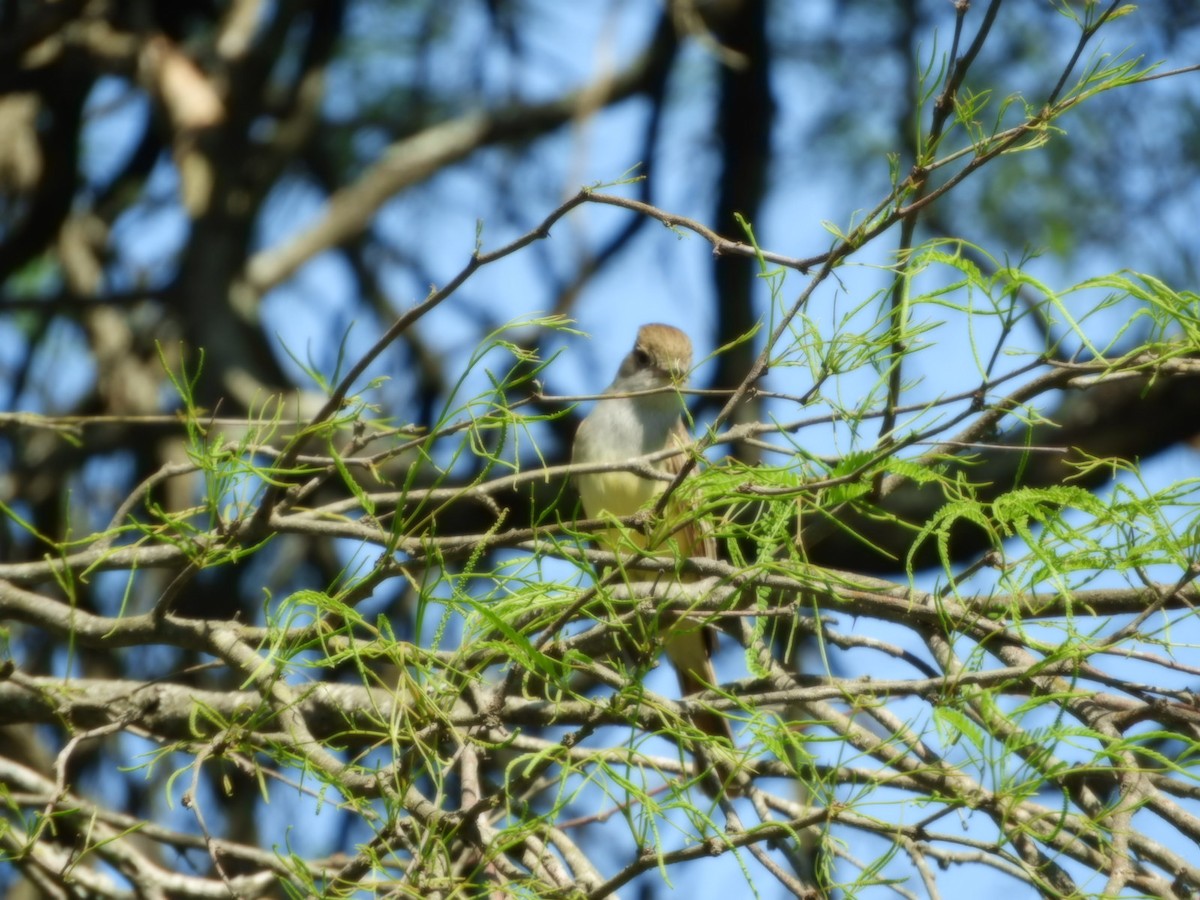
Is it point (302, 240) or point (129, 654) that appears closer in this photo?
point (129, 654)

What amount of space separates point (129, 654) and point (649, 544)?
557 cm

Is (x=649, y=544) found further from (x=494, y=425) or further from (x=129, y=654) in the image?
(x=129, y=654)

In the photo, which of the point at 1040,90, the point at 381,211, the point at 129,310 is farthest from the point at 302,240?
the point at 1040,90

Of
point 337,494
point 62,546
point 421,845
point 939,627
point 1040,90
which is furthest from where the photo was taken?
point 1040,90

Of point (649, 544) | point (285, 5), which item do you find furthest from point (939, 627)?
point (285, 5)

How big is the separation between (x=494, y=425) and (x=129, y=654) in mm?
5324

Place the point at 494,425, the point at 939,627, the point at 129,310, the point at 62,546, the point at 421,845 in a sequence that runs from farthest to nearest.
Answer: the point at 129,310, the point at 62,546, the point at 939,627, the point at 494,425, the point at 421,845

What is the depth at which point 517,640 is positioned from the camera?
2.22 metres

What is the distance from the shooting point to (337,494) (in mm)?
7051

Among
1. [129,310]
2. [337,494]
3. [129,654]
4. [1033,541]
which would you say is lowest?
[1033,541]

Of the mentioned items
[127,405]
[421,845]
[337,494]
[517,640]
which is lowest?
[421,845]

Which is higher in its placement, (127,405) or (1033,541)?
(127,405)

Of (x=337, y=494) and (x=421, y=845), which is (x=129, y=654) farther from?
(x=421, y=845)

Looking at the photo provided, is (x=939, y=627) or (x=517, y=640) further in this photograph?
(x=939, y=627)
